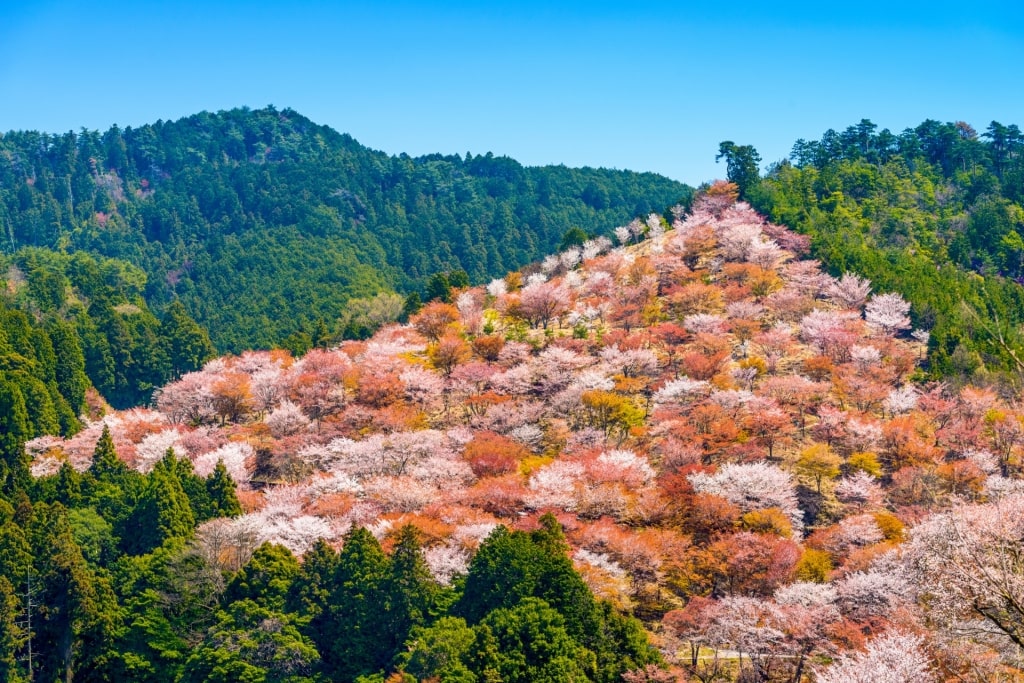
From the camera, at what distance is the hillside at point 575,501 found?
98.9 feet

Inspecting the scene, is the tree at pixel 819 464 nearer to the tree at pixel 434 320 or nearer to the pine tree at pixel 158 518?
the pine tree at pixel 158 518

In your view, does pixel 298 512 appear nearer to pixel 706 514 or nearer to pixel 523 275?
pixel 706 514

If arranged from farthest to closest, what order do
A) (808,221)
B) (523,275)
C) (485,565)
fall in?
1. (523,275)
2. (808,221)
3. (485,565)

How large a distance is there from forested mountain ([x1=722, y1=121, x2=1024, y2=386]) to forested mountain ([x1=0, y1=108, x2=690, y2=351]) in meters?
44.8

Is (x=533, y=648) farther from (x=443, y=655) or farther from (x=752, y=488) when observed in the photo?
(x=752, y=488)

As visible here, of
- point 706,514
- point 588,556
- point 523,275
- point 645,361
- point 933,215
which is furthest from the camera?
point 523,275

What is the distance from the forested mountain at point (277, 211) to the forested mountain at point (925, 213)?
44850 millimetres

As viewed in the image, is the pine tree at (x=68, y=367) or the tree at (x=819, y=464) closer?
the tree at (x=819, y=464)

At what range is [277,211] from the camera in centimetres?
13638

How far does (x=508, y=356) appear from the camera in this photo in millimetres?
60188

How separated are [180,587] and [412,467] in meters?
12.6

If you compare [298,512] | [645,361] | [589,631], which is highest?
[645,361]

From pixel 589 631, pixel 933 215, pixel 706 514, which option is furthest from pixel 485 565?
pixel 933 215

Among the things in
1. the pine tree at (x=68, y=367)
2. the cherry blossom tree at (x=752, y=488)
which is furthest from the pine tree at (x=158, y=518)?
the pine tree at (x=68, y=367)
